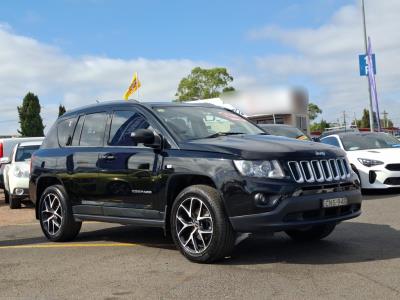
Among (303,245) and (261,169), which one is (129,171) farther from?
(303,245)

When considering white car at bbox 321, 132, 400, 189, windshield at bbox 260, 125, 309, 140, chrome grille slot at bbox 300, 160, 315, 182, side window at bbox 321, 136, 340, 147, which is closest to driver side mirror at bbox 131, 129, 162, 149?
chrome grille slot at bbox 300, 160, 315, 182

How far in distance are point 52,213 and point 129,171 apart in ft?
6.22

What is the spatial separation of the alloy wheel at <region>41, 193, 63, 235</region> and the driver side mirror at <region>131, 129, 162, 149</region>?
209 cm

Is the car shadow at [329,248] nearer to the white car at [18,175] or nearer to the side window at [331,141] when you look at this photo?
the side window at [331,141]

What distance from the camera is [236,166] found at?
19.0ft

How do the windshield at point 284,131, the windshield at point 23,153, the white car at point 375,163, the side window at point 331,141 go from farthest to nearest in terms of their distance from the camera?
the windshield at point 23,153 < the windshield at point 284,131 < the side window at point 331,141 < the white car at point 375,163

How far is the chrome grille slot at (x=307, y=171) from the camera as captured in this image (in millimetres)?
5863

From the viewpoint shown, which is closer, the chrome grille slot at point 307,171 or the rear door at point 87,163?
the chrome grille slot at point 307,171

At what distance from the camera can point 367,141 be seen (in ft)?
43.7

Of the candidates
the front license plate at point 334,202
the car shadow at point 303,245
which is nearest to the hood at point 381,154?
the car shadow at point 303,245

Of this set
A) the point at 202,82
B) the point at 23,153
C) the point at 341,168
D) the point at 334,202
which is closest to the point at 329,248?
the point at 334,202

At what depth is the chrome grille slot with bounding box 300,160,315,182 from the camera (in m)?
5.86

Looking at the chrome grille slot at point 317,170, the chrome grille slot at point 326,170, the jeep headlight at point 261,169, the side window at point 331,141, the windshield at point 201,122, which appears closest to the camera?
the jeep headlight at point 261,169

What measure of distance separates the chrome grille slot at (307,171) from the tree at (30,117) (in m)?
79.4
